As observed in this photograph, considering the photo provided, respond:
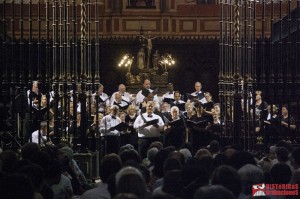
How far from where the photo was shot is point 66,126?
16.3m

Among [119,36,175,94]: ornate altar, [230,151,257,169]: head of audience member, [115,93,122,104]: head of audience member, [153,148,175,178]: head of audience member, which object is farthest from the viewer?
[119,36,175,94]: ornate altar

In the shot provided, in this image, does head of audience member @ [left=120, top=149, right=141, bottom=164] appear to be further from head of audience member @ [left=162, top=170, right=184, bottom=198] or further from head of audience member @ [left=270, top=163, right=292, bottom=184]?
head of audience member @ [left=162, top=170, right=184, bottom=198]

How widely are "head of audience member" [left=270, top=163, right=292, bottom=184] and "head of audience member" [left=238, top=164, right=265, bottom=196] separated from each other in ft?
2.23

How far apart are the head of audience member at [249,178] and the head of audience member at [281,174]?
0.68m

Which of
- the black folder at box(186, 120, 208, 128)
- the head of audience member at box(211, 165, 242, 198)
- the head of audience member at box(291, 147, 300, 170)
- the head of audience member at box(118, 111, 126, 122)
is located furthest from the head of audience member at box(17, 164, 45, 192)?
the head of audience member at box(118, 111, 126, 122)

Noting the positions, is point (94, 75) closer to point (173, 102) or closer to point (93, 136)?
point (93, 136)

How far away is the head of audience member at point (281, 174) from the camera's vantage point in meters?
9.97

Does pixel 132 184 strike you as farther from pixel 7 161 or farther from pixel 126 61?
pixel 126 61

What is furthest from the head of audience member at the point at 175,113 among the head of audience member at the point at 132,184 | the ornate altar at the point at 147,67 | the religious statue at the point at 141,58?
the head of audience member at the point at 132,184

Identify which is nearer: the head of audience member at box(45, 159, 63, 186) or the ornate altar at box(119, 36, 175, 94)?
the head of audience member at box(45, 159, 63, 186)

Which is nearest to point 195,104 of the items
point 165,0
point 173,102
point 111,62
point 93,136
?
point 173,102

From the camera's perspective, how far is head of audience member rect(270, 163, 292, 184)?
9969 millimetres

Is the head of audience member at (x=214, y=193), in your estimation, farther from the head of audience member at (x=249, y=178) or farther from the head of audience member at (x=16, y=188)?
the head of audience member at (x=249, y=178)

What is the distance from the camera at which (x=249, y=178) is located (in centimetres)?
913
